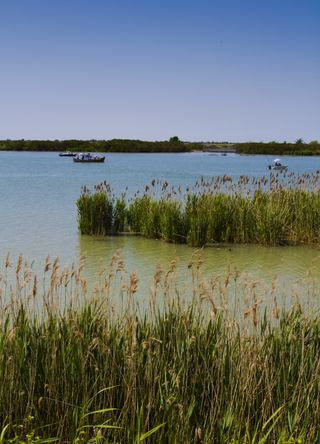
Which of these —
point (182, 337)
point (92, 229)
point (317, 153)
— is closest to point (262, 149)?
point (317, 153)

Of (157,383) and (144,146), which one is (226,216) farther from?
(144,146)

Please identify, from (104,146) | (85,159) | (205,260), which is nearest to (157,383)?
(205,260)

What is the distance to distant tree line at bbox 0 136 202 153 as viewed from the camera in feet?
356

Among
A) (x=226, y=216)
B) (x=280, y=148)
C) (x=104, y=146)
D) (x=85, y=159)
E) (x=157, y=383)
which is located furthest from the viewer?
(x=104, y=146)

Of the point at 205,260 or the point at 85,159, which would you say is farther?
the point at 85,159

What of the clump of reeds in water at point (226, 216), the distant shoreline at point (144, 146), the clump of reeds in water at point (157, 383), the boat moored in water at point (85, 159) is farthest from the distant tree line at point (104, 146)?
the clump of reeds in water at point (157, 383)

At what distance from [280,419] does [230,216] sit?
1094 centimetres

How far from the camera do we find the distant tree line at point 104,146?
108 m

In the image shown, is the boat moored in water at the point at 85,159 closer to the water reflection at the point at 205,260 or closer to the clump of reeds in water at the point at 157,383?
the water reflection at the point at 205,260

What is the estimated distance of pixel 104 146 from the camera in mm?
108438

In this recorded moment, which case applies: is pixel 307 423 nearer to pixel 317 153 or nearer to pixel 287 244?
pixel 287 244

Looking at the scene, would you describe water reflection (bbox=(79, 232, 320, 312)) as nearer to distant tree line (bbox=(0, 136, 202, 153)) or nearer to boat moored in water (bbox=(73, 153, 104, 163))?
boat moored in water (bbox=(73, 153, 104, 163))

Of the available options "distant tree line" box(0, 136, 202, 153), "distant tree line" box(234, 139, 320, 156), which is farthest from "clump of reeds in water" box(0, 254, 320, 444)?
"distant tree line" box(0, 136, 202, 153)

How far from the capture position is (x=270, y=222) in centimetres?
1491
